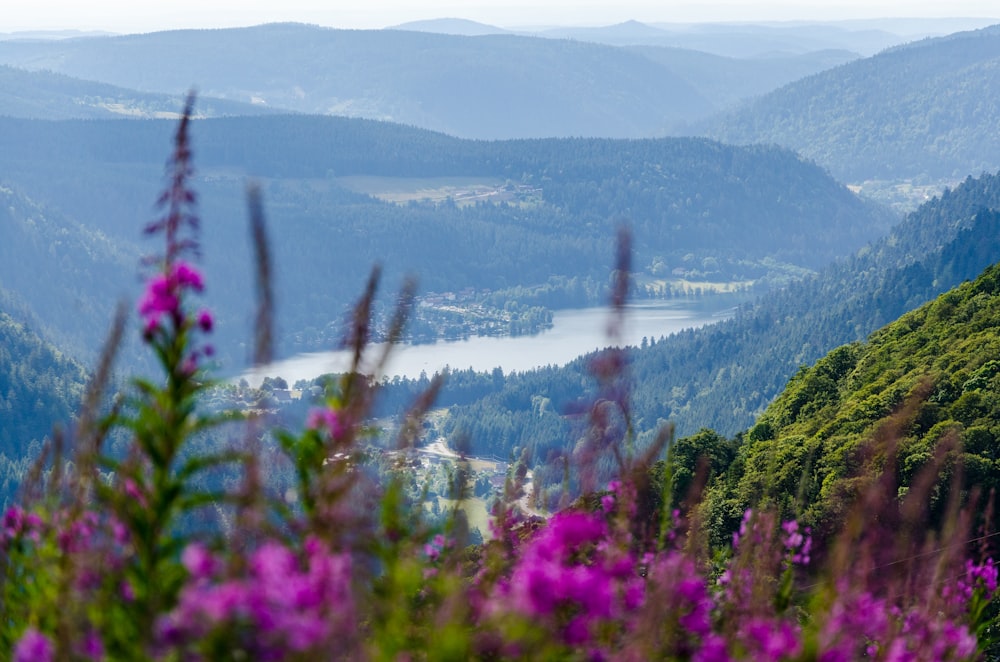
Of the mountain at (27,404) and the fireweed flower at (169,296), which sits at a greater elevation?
the fireweed flower at (169,296)

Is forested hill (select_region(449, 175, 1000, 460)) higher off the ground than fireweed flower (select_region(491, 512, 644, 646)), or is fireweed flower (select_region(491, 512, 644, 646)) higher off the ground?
fireweed flower (select_region(491, 512, 644, 646))

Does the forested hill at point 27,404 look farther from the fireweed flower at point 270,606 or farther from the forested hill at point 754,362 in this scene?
the fireweed flower at point 270,606

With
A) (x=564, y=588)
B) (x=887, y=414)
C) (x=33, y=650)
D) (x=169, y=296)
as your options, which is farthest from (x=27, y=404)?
(x=564, y=588)

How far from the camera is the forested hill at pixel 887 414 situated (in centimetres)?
Answer: 3158

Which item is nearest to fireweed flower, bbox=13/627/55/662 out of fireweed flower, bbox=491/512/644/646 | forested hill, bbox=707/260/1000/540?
fireweed flower, bbox=491/512/644/646

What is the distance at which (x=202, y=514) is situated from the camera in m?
5.73

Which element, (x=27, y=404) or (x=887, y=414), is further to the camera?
(x=27, y=404)

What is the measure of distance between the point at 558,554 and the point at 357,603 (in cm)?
69

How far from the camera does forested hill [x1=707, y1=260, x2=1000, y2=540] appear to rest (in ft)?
104

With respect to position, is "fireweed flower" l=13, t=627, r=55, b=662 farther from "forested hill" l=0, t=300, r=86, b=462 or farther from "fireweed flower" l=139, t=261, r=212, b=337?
"forested hill" l=0, t=300, r=86, b=462

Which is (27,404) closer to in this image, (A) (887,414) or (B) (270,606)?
(A) (887,414)

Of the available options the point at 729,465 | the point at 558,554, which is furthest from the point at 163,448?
the point at 729,465

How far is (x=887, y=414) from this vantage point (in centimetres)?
3809

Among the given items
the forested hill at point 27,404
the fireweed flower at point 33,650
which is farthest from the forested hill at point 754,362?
the fireweed flower at point 33,650
